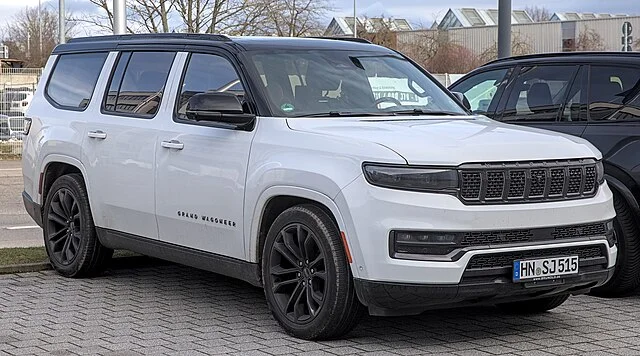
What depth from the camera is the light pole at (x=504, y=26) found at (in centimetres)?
1335

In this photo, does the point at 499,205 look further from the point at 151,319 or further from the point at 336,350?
the point at 151,319

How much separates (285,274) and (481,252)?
4.27ft

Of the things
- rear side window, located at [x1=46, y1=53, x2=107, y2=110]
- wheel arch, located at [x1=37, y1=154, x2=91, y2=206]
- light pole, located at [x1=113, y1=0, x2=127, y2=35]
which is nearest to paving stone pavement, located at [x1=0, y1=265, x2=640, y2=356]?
wheel arch, located at [x1=37, y1=154, x2=91, y2=206]

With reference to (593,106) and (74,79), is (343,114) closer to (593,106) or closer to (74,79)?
(593,106)

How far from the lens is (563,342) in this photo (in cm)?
662

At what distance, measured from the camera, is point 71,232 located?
895cm

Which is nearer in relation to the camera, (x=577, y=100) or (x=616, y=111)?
(x=616, y=111)

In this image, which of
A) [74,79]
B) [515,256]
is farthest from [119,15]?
[515,256]

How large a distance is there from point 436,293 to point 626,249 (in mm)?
2527

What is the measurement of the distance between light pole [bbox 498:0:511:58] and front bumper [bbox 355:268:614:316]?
7418mm

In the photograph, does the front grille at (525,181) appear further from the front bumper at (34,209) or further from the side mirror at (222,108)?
the front bumper at (34,209)

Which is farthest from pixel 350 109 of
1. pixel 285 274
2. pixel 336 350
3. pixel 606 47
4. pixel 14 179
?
pixel 606 47

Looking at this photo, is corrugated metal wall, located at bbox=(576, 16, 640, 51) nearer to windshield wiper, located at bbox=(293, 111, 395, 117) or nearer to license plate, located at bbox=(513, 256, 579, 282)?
windshield wiper, located at bbox=(293, 111, 395, 117)

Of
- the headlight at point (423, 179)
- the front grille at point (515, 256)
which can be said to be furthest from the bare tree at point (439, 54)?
the headlight at point (423, 179)
